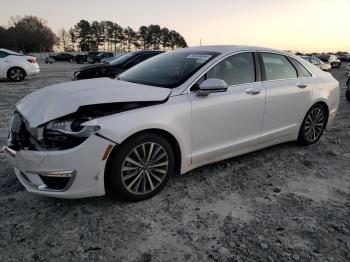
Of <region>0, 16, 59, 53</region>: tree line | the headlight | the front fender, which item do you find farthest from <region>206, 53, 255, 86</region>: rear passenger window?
<region>0, 16, 59, 53</region>: tree line

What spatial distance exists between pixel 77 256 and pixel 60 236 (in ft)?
1.10

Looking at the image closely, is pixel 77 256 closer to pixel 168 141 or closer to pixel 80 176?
pixel 80 176

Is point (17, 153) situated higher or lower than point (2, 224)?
higher

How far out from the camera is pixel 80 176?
2896 mm

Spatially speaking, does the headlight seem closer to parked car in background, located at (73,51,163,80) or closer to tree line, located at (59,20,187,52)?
parked car in background, located at (73,51,163,80)

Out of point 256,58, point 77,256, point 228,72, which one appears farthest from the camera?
point 256,58

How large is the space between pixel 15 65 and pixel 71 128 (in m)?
12.7

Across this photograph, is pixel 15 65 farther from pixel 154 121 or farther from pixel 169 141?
pixel 154 121

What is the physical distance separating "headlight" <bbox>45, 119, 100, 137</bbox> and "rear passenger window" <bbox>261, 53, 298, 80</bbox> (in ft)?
8.34

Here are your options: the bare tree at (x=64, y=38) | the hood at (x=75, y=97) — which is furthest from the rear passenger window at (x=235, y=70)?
the bare tree at (x=64, y=38)

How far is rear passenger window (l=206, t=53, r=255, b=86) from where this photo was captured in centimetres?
382

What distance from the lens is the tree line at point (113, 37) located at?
9481 centimetres

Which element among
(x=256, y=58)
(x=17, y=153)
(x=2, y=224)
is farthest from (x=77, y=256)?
(x=256, y=58)

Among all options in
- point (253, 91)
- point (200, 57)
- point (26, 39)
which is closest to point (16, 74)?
point (200, 57)
